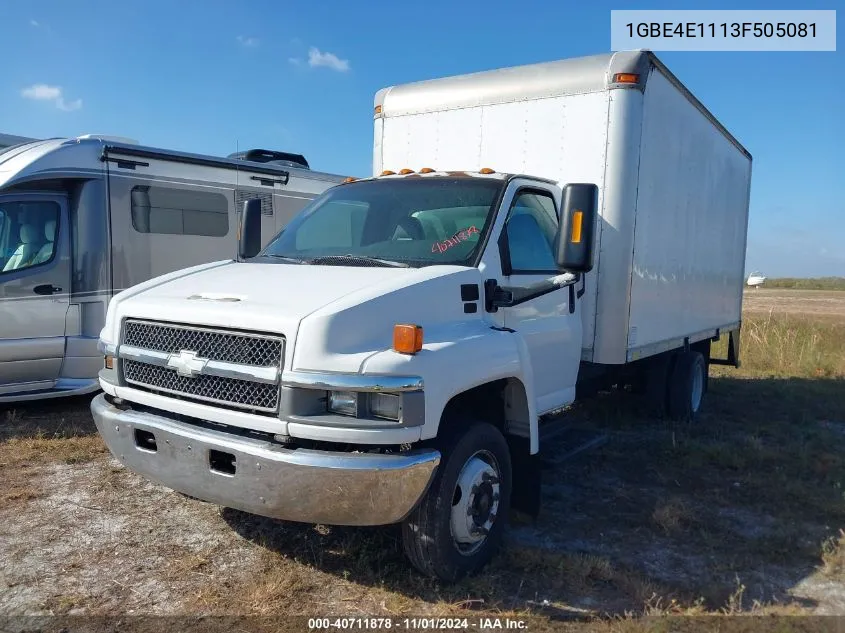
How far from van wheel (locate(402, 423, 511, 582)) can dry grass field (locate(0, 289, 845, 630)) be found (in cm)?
16

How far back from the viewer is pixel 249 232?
527 centimetres

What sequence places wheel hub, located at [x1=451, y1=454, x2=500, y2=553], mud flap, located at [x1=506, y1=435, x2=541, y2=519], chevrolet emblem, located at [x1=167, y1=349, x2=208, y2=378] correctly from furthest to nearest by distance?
mud flap, located at [x1=506, y1=435, x2=541, y2=519] → wheel hub, located at [x1=451, y1=454, x2=500, y2=553] → chevrolet emblem, located at [x1=167, y1=349, x2=208, y2=378]

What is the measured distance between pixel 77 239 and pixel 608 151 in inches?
222

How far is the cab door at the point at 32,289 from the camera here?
6965 millimetres

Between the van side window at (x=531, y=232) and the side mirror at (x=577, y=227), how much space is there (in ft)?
1.16

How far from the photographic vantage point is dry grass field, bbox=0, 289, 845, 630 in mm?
3582

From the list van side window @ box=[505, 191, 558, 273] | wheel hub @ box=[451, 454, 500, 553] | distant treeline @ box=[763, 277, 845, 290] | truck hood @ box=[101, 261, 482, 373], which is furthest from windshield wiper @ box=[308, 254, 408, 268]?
distant treeline @ box=[763, 277, 845, 290]

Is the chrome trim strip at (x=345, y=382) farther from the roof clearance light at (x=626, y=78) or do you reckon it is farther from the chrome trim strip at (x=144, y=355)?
the roof clearance light at (x=626, y=78)

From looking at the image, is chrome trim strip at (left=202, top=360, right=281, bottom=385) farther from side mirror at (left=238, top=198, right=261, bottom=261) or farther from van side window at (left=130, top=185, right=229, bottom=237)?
van side window at (left=130, top=185, right=229, bottom=237)

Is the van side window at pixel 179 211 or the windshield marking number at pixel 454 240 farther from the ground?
the van side window at pixel 179 211

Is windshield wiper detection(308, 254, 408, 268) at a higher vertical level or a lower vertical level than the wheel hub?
higher

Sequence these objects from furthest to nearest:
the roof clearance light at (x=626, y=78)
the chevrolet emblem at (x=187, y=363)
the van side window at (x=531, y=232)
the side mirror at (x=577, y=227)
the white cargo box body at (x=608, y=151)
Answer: the white cargo box body at (x=608, y=151)
the roof clearance light at (x=626, y=78)
the van side window at (x=531, y=232)
the side mirror at (x=577, y=227)
the chevrolet emblem at (x=187, y=363)

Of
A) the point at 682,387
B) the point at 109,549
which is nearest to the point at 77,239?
the point at 109,549

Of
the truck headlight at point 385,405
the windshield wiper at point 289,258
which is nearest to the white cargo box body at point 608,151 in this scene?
the windshield wiper at point 289,258
